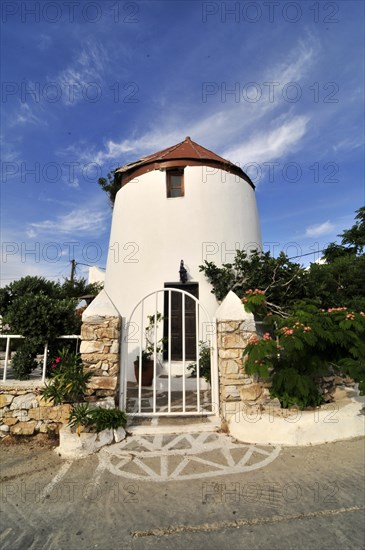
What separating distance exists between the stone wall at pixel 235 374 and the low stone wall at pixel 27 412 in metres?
2.43

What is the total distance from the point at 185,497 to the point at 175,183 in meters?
7.96

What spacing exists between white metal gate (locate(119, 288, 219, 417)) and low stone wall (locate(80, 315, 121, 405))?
0.20 m

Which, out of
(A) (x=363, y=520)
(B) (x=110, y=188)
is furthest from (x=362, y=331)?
(B) (x=110, y=188)

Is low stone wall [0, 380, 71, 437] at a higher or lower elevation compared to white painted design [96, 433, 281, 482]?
higher

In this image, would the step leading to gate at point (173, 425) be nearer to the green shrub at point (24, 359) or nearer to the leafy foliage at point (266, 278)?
the green shrub at point (24, 359)

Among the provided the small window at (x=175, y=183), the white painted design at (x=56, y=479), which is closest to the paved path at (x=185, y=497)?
the white painted design at (x=56, y=479)

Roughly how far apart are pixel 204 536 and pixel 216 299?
19.4 feet

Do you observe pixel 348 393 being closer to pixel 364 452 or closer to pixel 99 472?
pixel 364 452

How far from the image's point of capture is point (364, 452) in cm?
394

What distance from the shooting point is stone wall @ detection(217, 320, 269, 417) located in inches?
181

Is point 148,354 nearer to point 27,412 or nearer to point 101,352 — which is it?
point 101,352

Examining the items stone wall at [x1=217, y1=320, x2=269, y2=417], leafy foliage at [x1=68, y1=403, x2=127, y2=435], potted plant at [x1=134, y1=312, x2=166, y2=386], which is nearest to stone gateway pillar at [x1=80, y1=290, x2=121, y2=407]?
leafy foliage at [x1=68, y1=403, x2=127, y2=435]

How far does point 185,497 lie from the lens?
2959mm

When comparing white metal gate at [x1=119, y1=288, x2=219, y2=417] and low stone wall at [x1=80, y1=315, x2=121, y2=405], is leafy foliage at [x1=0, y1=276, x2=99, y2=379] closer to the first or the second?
low stone wall at [x1=80, y1=315, x2=121, y2=405]
